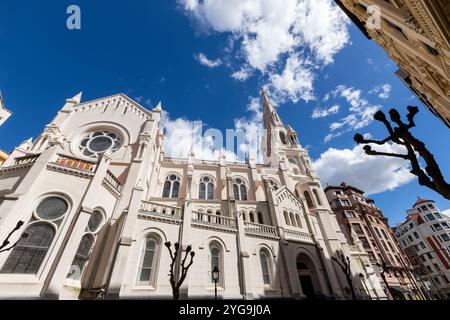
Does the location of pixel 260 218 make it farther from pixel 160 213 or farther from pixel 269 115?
pixel 269 115

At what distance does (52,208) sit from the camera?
35.2 feet

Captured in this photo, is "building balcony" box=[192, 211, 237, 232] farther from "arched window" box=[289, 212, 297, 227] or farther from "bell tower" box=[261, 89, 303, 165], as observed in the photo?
"bell tower" box=[261, 89, 303, 165]

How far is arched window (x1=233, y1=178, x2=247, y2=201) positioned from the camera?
82.7ft

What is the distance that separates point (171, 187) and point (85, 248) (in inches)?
→ 530

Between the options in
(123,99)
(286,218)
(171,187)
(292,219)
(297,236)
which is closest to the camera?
(297,236)

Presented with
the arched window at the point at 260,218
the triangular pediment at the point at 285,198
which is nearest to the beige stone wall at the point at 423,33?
the triangular pediment at the point at 285,198

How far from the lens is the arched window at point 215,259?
1351 centimetres

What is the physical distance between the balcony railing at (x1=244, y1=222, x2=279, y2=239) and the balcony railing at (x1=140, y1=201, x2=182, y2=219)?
5.95m

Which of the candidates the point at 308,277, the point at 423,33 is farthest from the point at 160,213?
the point at 423,33

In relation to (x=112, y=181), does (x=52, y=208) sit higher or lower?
lower

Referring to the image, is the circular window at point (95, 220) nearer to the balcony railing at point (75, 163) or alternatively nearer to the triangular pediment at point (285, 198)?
the balcony railing at point (75, 163)

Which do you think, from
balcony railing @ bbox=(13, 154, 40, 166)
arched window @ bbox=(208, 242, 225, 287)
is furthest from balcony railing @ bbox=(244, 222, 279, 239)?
balcony railing @ bbox=(13, 154, 40, 166)

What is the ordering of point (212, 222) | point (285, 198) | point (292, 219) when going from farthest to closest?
point (285, 198) < point (292, 219) < point (212, 222)

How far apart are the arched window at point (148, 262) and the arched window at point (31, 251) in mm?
4804
